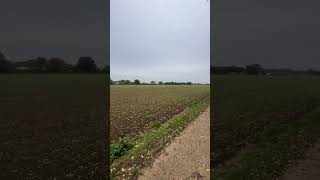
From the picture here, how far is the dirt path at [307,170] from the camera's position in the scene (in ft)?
44.7

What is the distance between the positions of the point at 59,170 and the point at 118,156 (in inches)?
154

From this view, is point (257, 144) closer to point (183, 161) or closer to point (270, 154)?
point (270, 154)

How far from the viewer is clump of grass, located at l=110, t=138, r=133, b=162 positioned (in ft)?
62.4

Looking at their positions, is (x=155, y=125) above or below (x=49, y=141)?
above

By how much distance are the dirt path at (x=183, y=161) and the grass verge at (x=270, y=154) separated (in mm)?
877

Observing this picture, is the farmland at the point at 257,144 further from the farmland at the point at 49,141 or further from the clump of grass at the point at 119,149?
the farmland at the point at 49,141

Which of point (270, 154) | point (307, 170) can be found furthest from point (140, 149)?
point (307, 170)

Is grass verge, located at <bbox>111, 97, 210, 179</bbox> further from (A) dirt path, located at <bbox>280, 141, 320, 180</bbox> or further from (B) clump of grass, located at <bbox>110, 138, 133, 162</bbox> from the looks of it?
(A) dirt path, located at <bbox>280, 141, 320, 180</bbox>

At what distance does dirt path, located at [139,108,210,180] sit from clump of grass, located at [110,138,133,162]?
2.01 metres

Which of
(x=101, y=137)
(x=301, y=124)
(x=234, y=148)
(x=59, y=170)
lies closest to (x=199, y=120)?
(x=301, y=124)

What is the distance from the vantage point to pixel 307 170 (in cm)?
1454

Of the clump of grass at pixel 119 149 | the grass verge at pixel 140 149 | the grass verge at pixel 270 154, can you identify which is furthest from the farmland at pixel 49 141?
the grass verge at pixel 270 154

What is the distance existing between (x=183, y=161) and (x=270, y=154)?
360cm

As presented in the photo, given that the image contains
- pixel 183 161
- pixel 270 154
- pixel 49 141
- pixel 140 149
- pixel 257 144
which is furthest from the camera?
pixel 49 141
